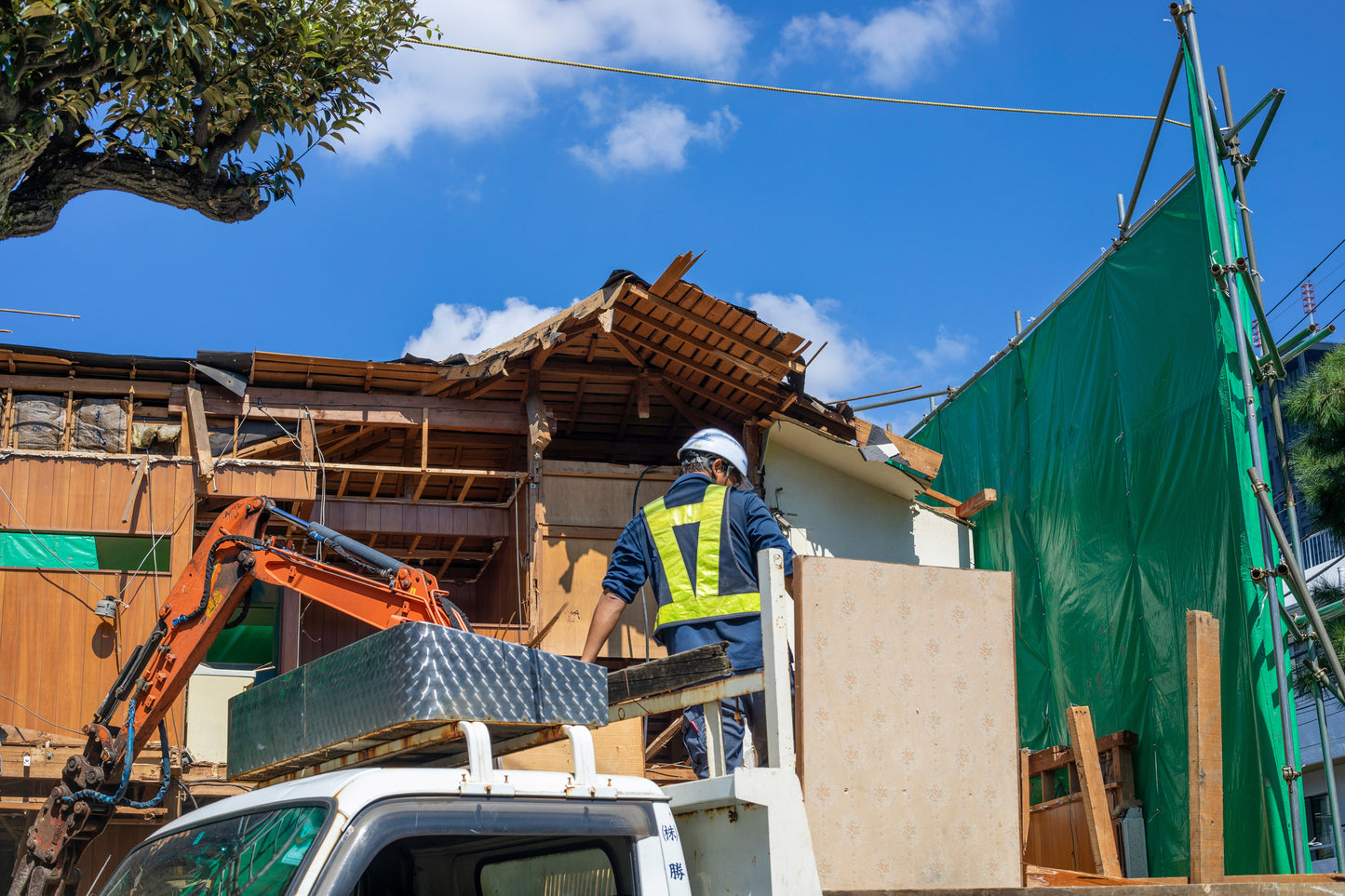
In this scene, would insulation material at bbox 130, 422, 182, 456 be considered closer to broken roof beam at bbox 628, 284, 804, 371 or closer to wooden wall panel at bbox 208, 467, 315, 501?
wooden wall panel at bbox 208, 467, 315, 501

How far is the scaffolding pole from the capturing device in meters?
8.30

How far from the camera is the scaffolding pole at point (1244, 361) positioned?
830 cm

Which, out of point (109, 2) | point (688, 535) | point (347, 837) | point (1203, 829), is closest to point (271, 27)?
point (109, 2)

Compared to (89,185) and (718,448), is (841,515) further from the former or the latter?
(89,185)

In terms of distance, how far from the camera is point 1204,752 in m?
4.82

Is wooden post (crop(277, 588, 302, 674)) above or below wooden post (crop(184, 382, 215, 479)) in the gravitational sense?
below

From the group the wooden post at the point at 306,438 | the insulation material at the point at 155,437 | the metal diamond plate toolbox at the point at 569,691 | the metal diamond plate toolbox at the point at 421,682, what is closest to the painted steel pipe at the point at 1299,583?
the metal diamond plate toolbox at the point at 569,691

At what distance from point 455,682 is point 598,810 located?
1.77 ft

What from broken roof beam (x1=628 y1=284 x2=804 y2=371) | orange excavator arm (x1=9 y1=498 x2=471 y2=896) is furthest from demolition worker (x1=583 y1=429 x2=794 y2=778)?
broken roof beam (x1=628 y1=284 x2=804 y2=371)

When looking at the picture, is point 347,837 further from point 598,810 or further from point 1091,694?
point 1091,694

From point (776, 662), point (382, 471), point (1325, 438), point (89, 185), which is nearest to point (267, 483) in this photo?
point (382, 471)

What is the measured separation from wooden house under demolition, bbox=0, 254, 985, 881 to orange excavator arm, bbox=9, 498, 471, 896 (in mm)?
2066

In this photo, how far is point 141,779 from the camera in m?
10.9

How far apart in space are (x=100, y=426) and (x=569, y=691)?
1005cm
